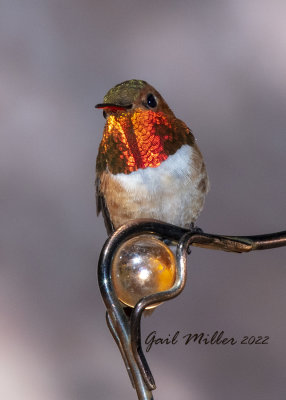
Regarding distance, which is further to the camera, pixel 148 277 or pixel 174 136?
pixel 174 136

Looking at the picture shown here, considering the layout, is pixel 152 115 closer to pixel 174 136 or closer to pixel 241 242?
pixel 174 136

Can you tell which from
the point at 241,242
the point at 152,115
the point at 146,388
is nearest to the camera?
the point at 146,388

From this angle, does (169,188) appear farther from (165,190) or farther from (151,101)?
(151,101)

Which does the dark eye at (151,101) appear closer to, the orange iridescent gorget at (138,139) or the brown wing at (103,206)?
the orange iridescent gorget at (138,139)

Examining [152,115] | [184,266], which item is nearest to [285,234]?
[184,266]

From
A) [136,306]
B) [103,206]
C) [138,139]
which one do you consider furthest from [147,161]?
[136,306]

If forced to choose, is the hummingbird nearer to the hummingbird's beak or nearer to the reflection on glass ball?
the hummingbird's beak

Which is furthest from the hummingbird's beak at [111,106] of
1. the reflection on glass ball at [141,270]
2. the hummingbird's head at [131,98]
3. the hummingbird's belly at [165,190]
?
the reflection on glass ball at [141,270]
